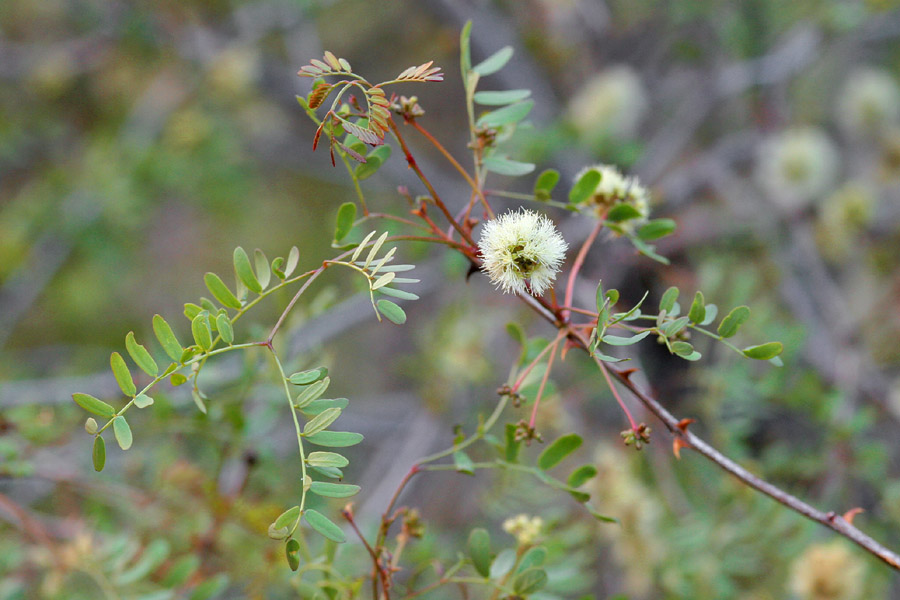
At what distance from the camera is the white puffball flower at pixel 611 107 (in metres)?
1.24

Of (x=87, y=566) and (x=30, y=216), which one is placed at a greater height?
(x=30, y=216)

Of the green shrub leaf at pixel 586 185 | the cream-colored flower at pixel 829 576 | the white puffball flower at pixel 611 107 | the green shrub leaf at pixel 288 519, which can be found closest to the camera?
the green shrub leaf at pixel 288 519

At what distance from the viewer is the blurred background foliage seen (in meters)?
0.67

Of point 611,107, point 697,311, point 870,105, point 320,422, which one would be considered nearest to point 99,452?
point 320,422

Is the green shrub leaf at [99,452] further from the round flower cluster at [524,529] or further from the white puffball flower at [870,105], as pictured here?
the white puffball flower at [870,105]

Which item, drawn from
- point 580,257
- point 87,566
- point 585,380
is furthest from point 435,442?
point 580,257

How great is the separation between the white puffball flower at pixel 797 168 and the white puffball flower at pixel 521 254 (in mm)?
993

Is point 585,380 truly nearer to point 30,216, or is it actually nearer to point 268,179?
point 30,216

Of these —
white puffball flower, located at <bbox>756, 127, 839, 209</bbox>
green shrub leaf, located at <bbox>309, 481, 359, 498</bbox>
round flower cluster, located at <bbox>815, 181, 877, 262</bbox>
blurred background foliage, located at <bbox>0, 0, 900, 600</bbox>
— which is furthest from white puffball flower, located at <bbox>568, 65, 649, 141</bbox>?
green shrub leaf, located at <bbox>309, 481, 359, 498</bbox>

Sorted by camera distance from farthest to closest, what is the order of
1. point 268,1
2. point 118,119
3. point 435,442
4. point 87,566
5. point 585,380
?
point 118,119
point 268,1
point 435,442
point 585,380
point 87,566

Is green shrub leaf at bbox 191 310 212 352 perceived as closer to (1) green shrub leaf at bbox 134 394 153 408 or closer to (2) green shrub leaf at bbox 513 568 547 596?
(1) green shrub leaf at bbox 134 394 153 408

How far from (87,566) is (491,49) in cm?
115

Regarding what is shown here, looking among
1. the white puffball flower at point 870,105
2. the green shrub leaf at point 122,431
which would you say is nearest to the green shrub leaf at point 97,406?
the green shrub leaf at point 122,431

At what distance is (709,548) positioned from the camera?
703 millimetres
